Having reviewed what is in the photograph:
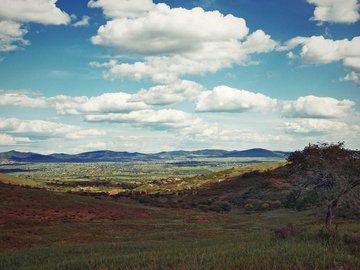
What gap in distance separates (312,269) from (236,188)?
361 ft

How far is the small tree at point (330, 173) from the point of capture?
124 ft

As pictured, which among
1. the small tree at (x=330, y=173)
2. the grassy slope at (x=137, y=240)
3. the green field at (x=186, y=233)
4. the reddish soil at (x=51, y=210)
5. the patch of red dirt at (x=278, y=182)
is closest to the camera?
the grassy slope at (x=137, y=240)

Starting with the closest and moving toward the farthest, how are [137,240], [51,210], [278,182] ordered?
[137,240]
[51,210]
[278,182]

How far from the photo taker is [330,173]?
3866cm

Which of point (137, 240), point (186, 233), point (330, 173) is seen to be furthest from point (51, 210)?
point (330, 173)

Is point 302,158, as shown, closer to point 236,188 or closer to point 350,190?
point 350,190

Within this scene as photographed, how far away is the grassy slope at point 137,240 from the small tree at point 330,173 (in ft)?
11.6

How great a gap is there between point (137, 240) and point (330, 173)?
2034 centimetres

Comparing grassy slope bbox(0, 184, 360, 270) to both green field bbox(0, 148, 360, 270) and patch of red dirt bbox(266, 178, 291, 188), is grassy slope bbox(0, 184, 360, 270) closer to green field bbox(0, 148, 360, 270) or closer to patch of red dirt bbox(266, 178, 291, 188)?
green field bbox(0, 148, 360, 270)

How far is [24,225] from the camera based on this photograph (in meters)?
52.6

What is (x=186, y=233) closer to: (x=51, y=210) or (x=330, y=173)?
(x=330, y=173)

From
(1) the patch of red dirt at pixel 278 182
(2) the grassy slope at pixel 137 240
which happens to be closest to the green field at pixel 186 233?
(2) the grassy slope at pixel 137 240

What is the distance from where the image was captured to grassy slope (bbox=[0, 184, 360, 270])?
12.5 meters

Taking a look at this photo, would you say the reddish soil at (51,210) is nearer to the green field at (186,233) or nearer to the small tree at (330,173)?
the green field at (186,233)
